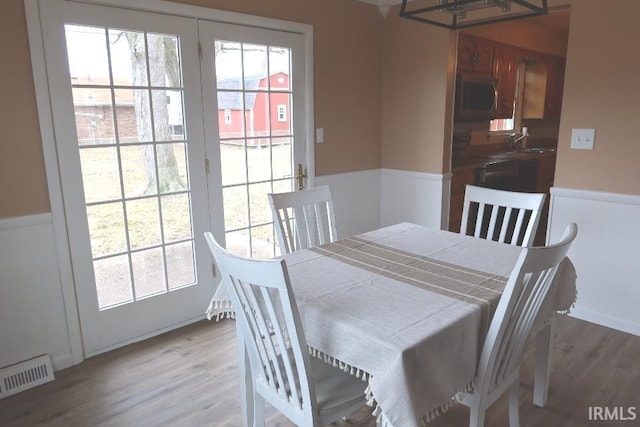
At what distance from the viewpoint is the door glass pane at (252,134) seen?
9.75ft

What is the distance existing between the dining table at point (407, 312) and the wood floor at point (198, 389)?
264mm

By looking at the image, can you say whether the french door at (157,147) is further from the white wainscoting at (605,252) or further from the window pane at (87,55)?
the white wainscoting at (605,252)

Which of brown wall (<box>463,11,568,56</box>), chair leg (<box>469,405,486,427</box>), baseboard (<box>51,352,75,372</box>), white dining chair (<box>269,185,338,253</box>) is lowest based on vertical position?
baseboard (<box>51,352,75,372</box>)

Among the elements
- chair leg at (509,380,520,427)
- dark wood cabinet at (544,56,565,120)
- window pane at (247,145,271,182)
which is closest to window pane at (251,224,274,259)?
window pane at (247,145,271,182)

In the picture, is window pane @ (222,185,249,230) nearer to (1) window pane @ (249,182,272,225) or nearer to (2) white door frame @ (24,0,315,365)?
(1) window pane @ (249,182,272,225)

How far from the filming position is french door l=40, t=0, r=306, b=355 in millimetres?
2398

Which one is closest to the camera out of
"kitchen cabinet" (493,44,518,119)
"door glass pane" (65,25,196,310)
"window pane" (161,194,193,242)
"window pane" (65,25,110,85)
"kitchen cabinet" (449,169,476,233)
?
"window pane" (65,25,110,85)

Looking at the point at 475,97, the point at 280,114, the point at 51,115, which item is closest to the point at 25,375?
the point at 51,115

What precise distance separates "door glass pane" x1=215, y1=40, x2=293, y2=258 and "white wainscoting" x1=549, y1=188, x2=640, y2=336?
6.56ft

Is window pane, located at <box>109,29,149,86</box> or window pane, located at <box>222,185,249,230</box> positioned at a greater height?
window pane, located at <box>109,29,149,86</box>

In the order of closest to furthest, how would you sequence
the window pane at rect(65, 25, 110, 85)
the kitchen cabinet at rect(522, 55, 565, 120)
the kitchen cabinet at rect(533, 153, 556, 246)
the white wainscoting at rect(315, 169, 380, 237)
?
the window pane at rect(65, 25, 110, 85) → the white wainscoting at rect(315, 169, 380, 237) → the kitchen cabinet at rect(533, 153, 556, 246) → the kitchen cabinet at rect(522, 55, 565, 120)

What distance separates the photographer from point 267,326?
1477 millimetres

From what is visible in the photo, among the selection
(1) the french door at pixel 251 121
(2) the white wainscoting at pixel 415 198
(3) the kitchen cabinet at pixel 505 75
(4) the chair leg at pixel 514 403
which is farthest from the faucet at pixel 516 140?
(4) the chair leg at pixel 514 403

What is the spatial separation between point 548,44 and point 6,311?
247 inches
